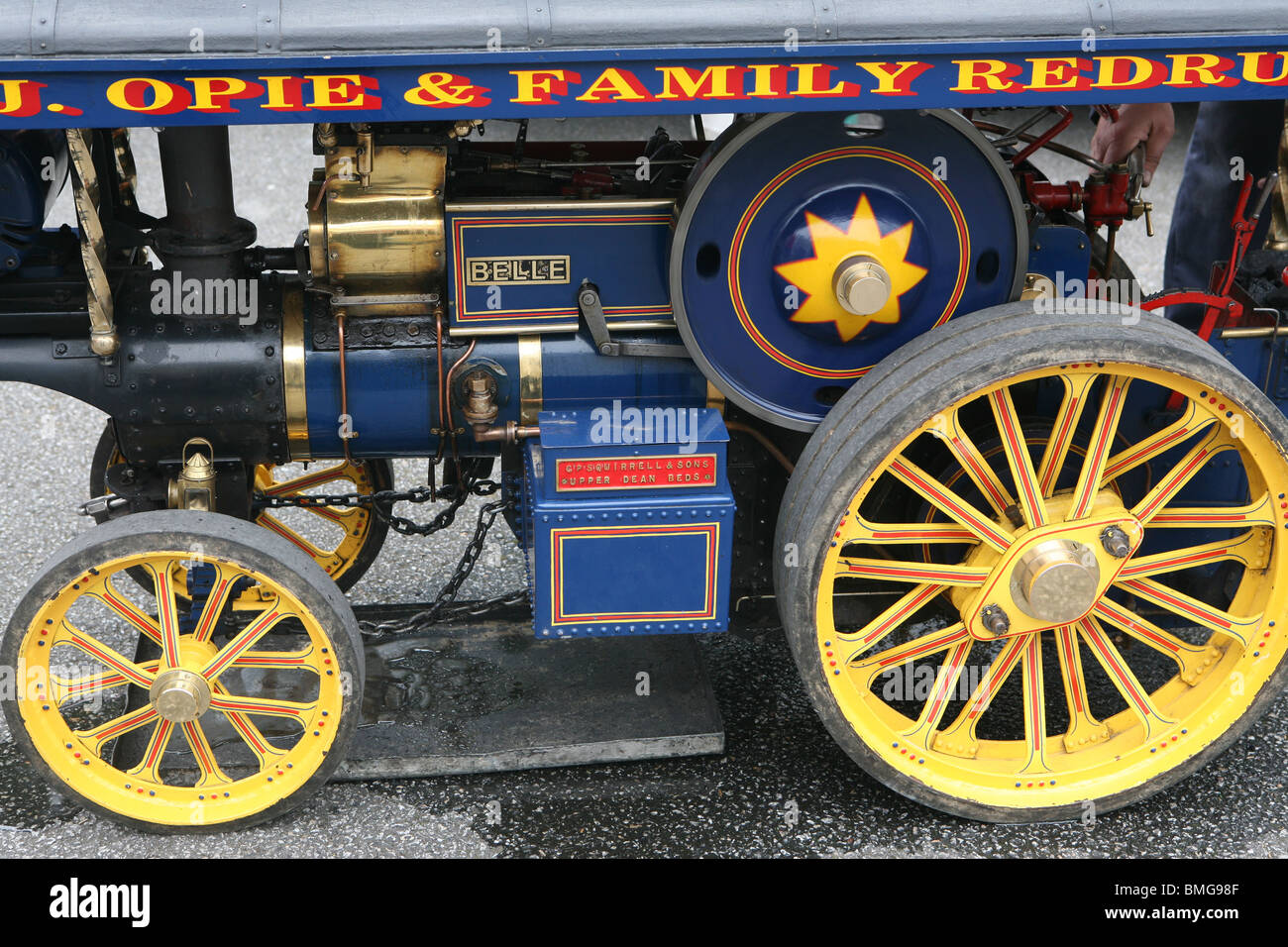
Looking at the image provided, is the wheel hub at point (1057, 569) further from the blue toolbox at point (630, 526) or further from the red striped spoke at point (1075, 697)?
the blue toolbox at point (630, 526)

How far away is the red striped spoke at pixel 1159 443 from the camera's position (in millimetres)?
2869

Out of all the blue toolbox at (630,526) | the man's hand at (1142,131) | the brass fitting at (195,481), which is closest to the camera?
the blue toolbox at (630,526)

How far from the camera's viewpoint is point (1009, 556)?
9.70ft

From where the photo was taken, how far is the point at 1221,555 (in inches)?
123

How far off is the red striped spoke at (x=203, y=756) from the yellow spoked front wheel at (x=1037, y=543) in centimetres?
126

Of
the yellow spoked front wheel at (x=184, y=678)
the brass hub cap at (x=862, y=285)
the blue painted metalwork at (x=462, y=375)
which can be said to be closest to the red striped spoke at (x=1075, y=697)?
the brass hub cap at (x=862, y=285)

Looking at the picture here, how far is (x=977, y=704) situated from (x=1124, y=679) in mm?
330

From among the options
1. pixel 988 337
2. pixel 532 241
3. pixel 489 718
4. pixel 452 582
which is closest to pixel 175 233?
pixel 532 241

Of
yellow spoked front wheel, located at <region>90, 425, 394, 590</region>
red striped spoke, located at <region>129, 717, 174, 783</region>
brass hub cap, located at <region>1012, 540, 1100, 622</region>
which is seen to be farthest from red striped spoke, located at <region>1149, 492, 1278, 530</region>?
red striped spoke, located at <region>129, 717, 174, 783</region>

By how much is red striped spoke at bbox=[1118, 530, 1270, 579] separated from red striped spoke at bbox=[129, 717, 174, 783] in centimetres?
210

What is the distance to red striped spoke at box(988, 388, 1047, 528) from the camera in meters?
2.90

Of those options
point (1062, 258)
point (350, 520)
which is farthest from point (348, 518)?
point (1062, 258)

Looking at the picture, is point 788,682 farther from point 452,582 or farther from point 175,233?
point 175,233

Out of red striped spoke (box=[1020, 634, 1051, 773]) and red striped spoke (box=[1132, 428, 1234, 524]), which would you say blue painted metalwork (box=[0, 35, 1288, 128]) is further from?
red striped spoke (box=[1020, 634, 1051, 773])
